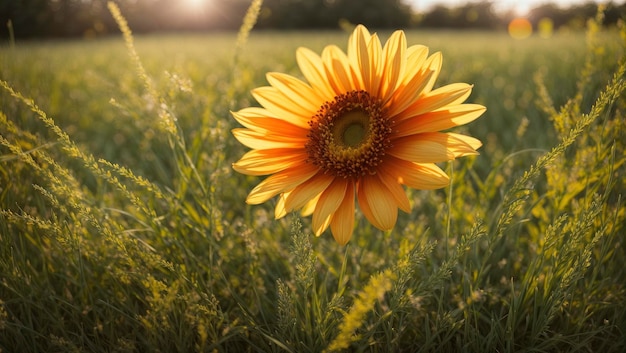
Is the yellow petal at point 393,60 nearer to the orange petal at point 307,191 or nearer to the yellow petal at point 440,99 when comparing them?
the yellow petal at point 440,99

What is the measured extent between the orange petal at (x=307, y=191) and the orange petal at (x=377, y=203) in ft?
0.31

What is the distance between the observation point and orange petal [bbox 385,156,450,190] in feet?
3.15

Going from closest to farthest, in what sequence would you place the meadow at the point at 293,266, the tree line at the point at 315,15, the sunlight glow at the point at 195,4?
the meadow at the point at 293,266, the tree line at the point at 315,15, the sunlight glow at the point at 195,4

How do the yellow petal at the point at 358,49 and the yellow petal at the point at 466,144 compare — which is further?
the yellow petal at the point at 358,49

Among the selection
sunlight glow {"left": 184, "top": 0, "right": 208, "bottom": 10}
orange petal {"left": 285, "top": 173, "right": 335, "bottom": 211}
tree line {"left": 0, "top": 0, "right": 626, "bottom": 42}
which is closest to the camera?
orange petal {"left": 285, "top": 173, "right": 335, "bottom": 211}

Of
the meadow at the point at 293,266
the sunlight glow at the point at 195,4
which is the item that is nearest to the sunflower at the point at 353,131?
the meadow at the point at 293,266

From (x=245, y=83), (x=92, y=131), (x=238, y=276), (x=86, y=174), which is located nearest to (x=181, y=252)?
(x=238, y=276)

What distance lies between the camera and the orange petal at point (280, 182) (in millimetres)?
1067

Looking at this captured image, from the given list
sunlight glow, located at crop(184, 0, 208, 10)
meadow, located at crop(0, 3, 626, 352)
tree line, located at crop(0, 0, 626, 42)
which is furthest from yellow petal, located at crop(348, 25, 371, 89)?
sunlight glow, located at crop(184, 0, 208, 10)

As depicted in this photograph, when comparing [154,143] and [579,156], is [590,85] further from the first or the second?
[154,143]

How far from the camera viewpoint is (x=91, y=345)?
3.31 ft

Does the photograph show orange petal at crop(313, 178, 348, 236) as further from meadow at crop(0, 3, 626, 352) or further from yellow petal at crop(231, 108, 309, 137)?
yellow petal at crop(231, 108, 309, 137)

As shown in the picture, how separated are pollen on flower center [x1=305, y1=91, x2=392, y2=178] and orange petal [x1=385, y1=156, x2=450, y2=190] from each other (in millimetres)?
48

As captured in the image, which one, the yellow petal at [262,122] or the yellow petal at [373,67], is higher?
the yellow petal at [373,67]
